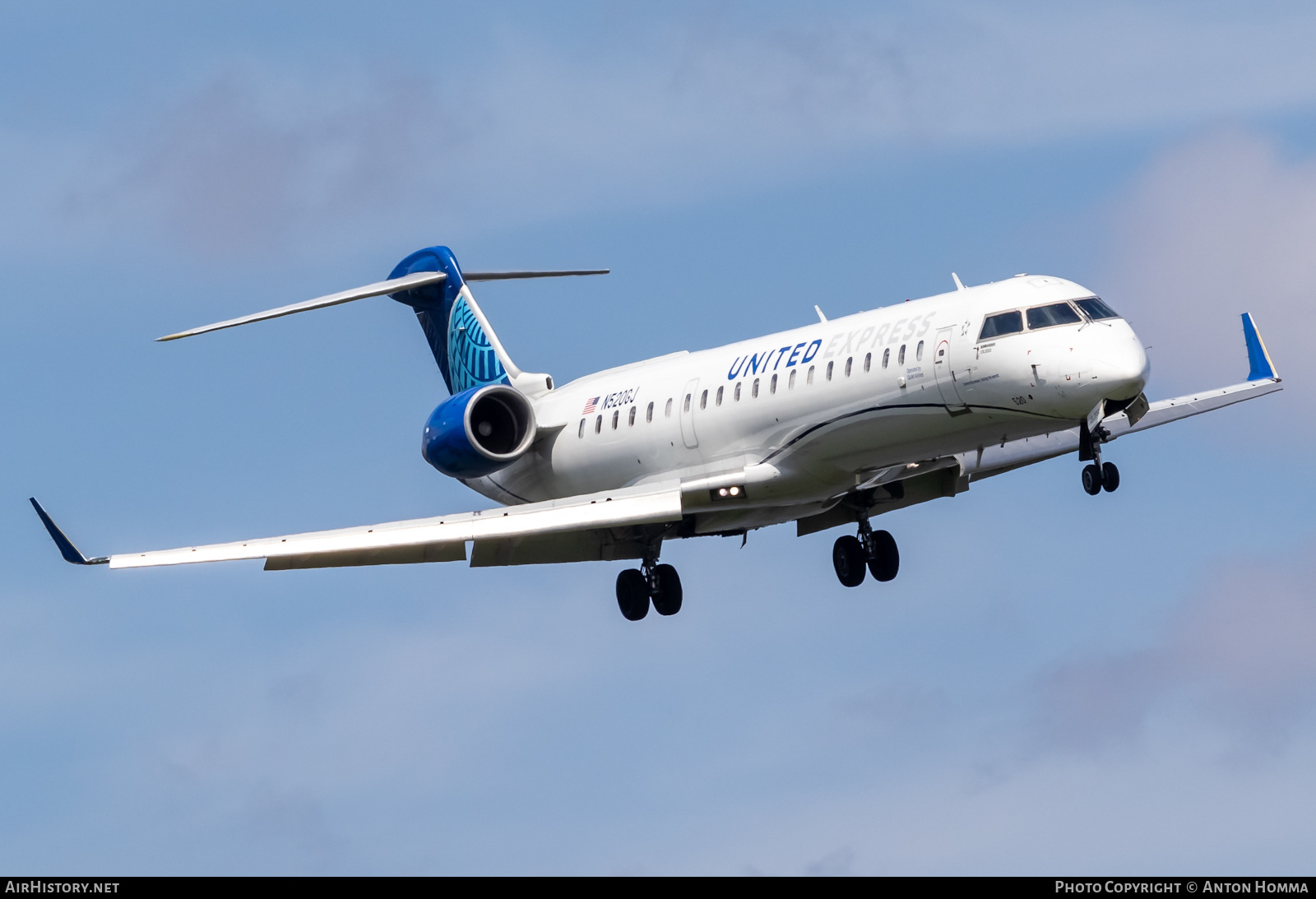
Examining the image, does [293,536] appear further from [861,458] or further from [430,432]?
[861,458]

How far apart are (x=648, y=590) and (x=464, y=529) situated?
418 centimetres

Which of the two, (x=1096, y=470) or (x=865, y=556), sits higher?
(x=865, y=556)

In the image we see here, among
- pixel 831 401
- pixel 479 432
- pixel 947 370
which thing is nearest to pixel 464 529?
pixel 479 432

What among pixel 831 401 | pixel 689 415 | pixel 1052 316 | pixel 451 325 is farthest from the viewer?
pixel 451 325

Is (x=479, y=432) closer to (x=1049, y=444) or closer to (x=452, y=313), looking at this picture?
(x=452, y=313)

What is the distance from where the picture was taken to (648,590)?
35031 millimetres

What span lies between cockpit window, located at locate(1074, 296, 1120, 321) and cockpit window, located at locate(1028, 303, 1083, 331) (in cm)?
17

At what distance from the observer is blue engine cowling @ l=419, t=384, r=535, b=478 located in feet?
115

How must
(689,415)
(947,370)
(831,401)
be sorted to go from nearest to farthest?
(947,370), (831,401), (689,415)

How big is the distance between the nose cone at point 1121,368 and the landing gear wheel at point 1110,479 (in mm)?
971

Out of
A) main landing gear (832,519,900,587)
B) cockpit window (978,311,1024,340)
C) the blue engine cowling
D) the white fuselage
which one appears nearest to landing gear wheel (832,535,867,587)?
main landing gear (832,519,900,587)

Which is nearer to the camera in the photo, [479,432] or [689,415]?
[689,415]

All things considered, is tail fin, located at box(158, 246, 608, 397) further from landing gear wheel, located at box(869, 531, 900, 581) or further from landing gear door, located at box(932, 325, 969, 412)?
landing gear door, located at box(932, 325, 969, 412)
